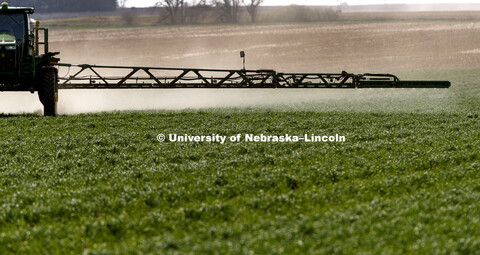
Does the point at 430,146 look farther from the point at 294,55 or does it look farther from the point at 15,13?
the point at 294,55

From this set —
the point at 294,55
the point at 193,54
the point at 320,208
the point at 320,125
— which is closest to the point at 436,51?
the point at 294,55

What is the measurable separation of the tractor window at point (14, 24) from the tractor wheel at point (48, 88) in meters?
1.51

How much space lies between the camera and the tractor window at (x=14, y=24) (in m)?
20.1

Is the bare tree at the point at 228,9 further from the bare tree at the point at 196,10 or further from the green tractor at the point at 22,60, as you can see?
the green tractor at the point at 22,60

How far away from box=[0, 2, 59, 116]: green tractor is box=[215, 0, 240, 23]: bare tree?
7506 cm

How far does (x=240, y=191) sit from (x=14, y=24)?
13814 mm

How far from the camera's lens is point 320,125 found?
1711 centimetres

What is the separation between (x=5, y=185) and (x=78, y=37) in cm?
6716

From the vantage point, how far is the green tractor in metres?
19.5

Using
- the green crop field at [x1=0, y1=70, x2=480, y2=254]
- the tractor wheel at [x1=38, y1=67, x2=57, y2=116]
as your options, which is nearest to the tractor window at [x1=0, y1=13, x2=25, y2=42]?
the tractor wheel at [x1=38, y1=67, x2=57, y2=116]

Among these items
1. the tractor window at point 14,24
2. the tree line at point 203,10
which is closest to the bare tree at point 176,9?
the tree line at point 203,10

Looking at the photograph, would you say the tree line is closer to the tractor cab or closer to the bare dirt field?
the bare dirt field

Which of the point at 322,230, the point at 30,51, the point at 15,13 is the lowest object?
the point at 322,230

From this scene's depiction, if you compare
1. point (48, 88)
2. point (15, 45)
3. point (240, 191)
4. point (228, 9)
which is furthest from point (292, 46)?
point (240, 191)
